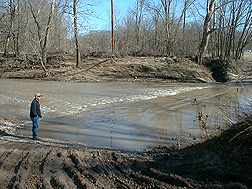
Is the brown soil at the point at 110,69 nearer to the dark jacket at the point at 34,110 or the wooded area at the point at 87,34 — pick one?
the wooded area at the point at 87,34

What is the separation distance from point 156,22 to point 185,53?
769 centimetres

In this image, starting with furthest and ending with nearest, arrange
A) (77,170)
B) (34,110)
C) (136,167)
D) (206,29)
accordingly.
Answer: (206,29)
(34,110)
(136,167)
(77,170)

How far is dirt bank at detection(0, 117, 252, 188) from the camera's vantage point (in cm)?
370

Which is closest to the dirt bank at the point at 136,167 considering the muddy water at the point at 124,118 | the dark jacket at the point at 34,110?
the muddy water at the point at 124,118

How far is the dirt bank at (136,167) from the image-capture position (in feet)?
12.1

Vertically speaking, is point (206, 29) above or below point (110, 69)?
above

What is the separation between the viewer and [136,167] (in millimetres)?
4543

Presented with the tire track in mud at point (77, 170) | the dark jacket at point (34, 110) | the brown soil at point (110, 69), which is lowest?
the tire track in mud at point (77, 170)

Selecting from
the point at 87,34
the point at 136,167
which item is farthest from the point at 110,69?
the point at 136,167

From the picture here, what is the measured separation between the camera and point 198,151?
15.4ft

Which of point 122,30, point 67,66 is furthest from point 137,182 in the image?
point 122,30

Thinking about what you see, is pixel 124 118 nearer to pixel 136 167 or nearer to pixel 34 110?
pixel 34 110

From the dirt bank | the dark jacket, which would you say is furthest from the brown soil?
the dirt bank

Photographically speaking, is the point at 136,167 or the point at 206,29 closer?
the point at 136,167
